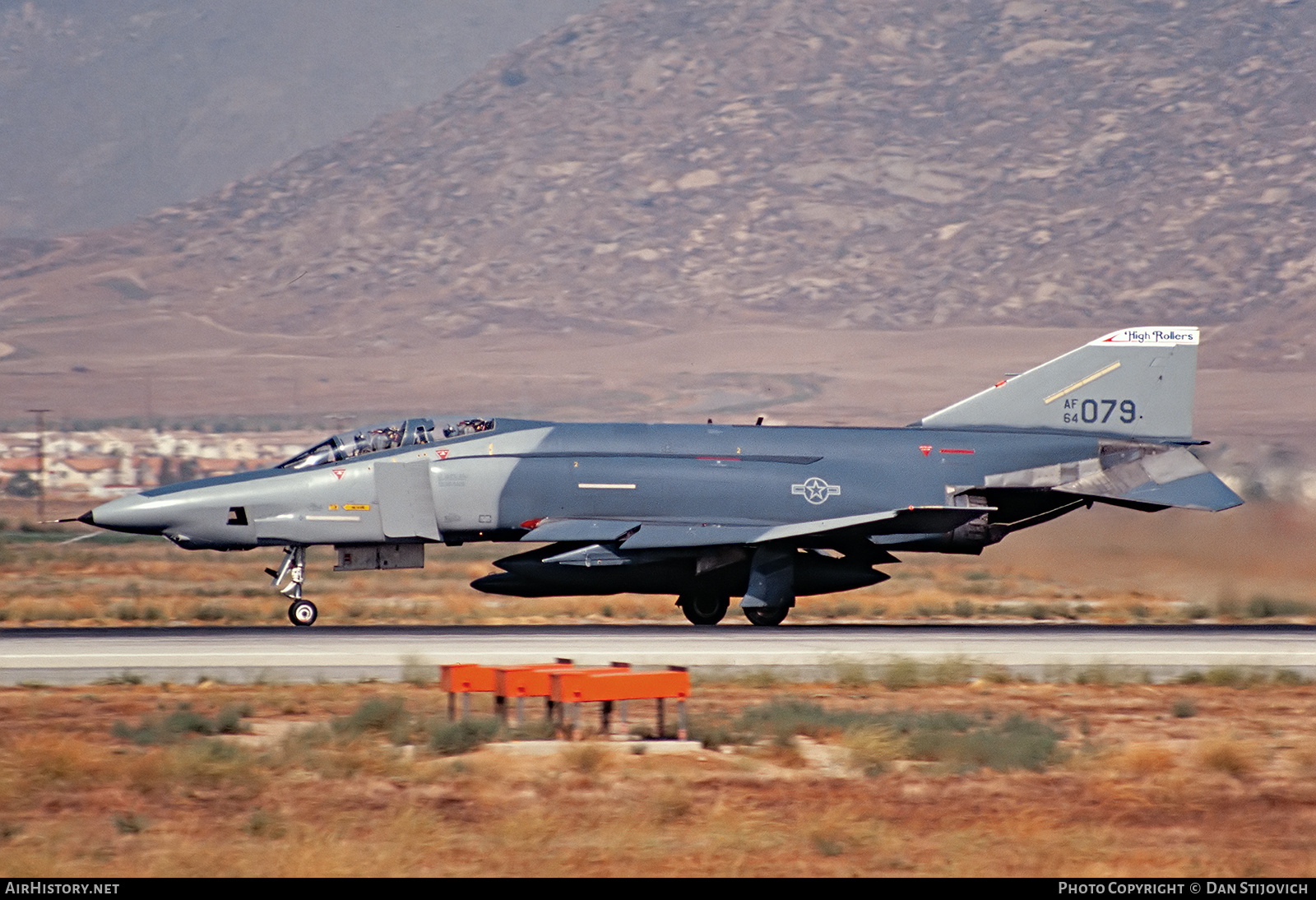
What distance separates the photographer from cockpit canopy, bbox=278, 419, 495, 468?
1022 inches

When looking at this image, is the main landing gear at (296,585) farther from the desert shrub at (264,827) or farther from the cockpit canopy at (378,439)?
the desert shrub at (264,827)

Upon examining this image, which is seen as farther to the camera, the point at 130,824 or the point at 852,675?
the point at 852,675

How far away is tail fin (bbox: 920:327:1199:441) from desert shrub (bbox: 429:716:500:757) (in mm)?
15563

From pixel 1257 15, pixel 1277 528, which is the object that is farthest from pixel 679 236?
pixel 1277 528

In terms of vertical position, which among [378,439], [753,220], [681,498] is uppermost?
[753,220]

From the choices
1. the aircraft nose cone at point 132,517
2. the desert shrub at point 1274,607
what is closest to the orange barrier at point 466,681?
the aircraft nose cone at point 132,517

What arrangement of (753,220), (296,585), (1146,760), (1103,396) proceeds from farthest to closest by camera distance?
(753,220), (1103,396), (296,585), (1146,760)

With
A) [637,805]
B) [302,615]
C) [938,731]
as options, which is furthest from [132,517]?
[637,805]

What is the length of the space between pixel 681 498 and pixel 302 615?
5702 millimetres

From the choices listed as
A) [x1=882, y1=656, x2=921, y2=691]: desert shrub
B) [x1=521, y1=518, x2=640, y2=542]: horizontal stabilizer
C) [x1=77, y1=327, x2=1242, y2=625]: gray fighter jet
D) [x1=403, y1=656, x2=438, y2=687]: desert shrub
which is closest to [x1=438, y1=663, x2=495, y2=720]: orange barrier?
→ [x1=403, y1=656, x2=438, y2=687]: desert shrub

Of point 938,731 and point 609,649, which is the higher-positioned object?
point 609,649

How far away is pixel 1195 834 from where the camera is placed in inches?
465

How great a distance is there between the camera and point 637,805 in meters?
12.2

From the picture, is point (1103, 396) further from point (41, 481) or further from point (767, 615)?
point (41, 481)
